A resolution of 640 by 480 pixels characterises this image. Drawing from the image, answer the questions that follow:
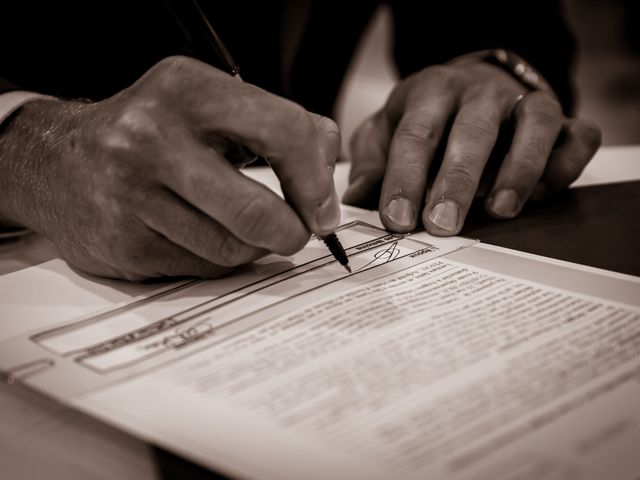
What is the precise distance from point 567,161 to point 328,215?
0.42 metres

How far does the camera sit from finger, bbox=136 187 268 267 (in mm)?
551

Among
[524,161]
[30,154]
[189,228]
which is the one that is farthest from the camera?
[524,161]

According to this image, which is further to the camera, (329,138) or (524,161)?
(524,161)

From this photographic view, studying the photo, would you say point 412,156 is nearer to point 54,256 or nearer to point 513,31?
point 54,256

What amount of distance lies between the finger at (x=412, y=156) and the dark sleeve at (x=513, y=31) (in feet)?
1.73

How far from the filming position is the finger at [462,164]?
0.71 meters

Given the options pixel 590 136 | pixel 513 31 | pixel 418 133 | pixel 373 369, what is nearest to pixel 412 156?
pixel 418 133

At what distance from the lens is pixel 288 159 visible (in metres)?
0.54

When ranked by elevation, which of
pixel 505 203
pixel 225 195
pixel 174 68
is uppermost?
pixel 174 68

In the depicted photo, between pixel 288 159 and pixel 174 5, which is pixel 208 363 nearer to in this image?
pixel 288 159

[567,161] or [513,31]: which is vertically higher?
[513,31]

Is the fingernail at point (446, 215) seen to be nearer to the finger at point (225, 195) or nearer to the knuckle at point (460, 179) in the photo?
the knuckle at point (460, 179)

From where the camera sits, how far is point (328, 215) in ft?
1.87

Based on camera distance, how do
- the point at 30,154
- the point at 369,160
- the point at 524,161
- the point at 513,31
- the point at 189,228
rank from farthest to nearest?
the point at 513,31
the point at 369,160
the point at 524,161
the point at 30,154
the point at 189,228
